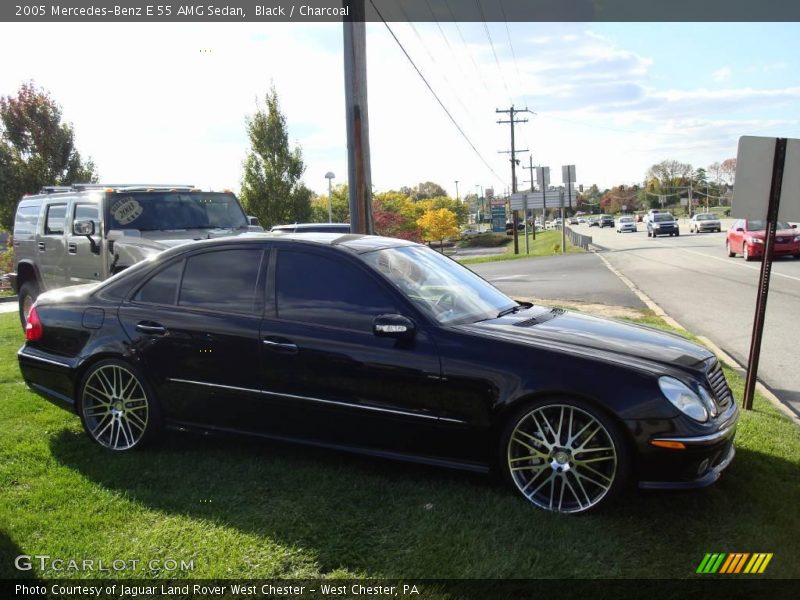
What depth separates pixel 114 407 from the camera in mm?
4922

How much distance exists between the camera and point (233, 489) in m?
4.20

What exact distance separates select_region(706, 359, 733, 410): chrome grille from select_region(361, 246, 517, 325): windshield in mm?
1345

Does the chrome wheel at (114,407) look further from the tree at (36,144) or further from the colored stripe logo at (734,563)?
the tree at (36,144)

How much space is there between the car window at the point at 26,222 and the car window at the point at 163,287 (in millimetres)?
6646

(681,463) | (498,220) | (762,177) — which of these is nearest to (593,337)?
(681,463)

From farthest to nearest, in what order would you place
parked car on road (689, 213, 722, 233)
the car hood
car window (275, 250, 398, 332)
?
parked car on road (689, 213, 722, 233), car window (275, 250, 398, 332), the car hood

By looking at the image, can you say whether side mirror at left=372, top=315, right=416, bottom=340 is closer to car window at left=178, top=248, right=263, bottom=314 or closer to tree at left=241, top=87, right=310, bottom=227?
car window at left=178, top=248, right=263, bottom=314

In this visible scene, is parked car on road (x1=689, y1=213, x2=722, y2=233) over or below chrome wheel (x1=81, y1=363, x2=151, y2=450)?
below

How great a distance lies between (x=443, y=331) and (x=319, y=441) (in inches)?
41.5

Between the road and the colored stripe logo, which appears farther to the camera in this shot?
the road

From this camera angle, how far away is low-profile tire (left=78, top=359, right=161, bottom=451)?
4.82 m

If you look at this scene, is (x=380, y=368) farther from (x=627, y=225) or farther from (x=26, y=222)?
(x=627, y=225)

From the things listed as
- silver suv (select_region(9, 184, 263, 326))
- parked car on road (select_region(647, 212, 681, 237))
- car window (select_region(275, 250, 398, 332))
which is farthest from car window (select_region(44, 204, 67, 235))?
parked car on road (select_region(647, 212, 681, 237))

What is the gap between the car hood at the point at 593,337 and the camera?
13.1 feet
